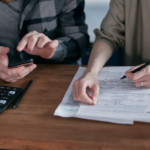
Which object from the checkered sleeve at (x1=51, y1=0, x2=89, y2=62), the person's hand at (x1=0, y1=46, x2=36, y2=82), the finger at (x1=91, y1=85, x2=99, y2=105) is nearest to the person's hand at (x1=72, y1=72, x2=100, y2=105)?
the finger at (x1=91, y1=85, x2=99, y2=105)

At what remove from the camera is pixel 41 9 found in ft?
3.04

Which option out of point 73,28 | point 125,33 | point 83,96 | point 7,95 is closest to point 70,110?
point 83,96

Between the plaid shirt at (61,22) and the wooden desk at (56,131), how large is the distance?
356mm

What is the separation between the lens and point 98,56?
0.72 meters

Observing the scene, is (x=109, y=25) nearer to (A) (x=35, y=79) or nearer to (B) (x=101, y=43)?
(B) (x=101, y=43)

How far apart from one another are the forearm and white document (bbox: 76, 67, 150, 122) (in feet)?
0.18

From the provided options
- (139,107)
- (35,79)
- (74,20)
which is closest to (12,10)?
(74,20)

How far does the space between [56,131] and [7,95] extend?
23 cm

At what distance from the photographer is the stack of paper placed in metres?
0.46

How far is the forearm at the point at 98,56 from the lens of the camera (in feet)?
2.18

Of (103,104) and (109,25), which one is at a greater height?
(109,25)

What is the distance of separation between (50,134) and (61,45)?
489 mm

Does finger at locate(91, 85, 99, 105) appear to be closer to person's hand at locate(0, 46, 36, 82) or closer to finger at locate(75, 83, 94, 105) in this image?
finger at locate(75, 83, 94, 105)

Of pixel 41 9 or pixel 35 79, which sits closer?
pixel 35 79
